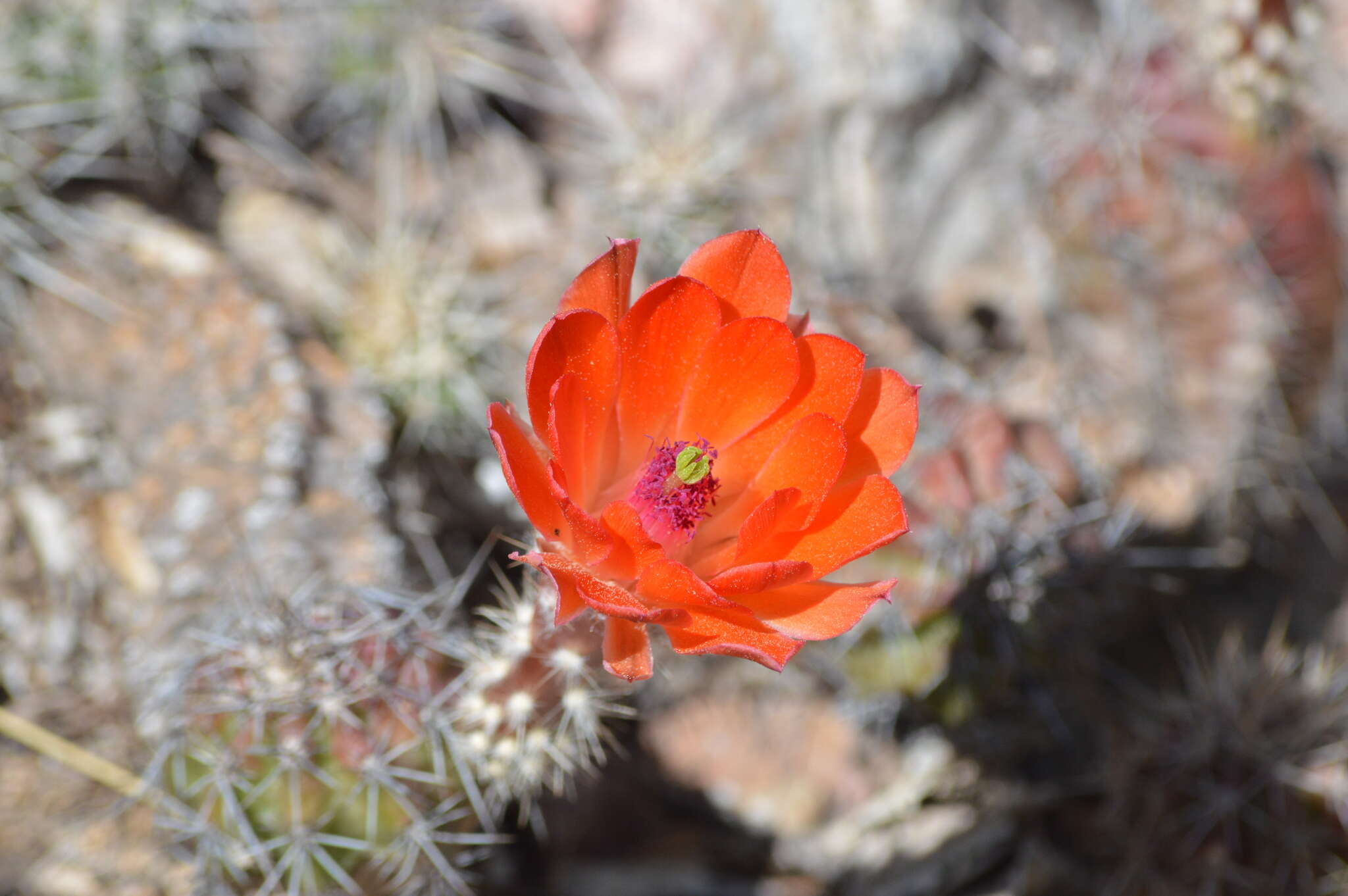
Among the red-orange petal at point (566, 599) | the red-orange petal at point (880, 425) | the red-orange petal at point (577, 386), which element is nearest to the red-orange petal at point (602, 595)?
the red-orange petal at point (566, 599)

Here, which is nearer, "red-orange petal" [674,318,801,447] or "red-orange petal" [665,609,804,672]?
"red-orange petal" [665,609,804,672]

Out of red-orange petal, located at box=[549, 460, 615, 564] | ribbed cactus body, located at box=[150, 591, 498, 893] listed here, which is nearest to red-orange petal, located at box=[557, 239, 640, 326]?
red-orange petal, located at box=[549, 460, 615, 564]

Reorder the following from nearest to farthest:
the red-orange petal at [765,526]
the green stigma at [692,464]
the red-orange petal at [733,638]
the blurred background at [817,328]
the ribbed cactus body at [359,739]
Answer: the red-orange petal at [733,638]
the red-orange petal at [765,526]
the green stigma at [692,464]
the ribbed cactus body at [359,739]
the blurred background at [817,328]

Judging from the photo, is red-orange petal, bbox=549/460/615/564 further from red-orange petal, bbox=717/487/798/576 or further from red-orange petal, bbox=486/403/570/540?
red-orange petal, bbox=717/487/798/576

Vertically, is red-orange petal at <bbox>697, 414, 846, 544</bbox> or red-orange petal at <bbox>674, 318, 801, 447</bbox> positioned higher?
red-orange petal at <bbox>674, 318, 801, 447</bbox>

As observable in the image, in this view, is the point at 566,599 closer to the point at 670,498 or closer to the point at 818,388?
the point at 670,498

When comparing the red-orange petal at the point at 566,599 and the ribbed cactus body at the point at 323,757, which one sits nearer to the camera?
the red-orange petal at the point at 566,599

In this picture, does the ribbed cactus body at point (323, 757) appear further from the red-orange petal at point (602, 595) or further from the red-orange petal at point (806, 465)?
the red-orange petal at point (806, 465)
